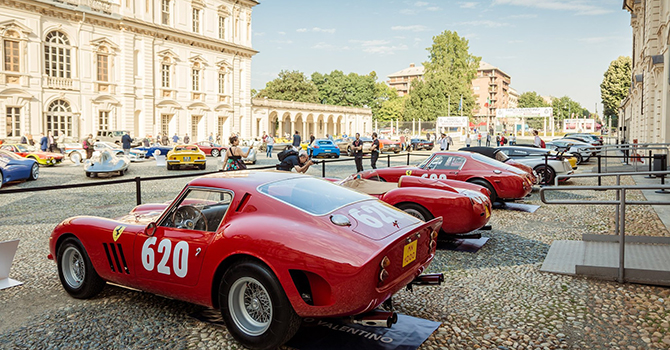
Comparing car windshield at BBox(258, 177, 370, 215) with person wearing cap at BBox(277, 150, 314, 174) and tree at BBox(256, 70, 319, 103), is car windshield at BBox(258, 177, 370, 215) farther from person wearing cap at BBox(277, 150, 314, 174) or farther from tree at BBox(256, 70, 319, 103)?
tree at BBox(256, 70, 319, 103)

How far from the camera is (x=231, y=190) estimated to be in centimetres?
412

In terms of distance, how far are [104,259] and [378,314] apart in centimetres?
276

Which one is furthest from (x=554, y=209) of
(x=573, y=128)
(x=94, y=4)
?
(x=573, y=128)

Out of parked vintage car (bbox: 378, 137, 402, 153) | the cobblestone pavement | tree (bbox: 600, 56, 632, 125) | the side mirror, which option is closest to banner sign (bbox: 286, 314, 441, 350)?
the cobblestone pavement

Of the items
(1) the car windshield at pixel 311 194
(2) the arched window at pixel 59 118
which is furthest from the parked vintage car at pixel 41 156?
(1) the car windshield at pixel 311 194

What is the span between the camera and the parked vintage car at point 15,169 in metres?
15.5

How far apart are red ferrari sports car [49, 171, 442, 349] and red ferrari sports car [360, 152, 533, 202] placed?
553cm

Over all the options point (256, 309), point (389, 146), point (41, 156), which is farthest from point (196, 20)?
point (256, 309)

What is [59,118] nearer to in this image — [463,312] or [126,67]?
[126,67]

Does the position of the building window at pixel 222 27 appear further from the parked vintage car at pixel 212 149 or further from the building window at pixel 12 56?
the parked vintage car at pixel 212 149

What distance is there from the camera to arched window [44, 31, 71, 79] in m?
36.8

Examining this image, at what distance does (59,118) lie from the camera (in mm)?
37281

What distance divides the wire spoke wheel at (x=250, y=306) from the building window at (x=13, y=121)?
38.6 metres

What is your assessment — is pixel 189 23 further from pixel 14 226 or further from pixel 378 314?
pixel 378 314
